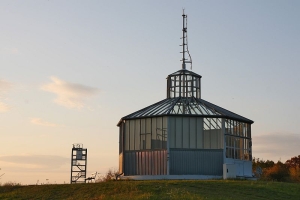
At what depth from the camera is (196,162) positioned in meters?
47.4

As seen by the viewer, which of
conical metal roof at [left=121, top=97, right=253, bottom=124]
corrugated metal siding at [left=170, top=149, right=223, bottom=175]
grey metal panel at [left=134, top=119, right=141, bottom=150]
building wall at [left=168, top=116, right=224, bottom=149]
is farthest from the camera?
grey metal panel at [left=134, top=119, right=141, bottom=150]

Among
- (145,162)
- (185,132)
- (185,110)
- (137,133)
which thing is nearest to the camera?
(185,132)

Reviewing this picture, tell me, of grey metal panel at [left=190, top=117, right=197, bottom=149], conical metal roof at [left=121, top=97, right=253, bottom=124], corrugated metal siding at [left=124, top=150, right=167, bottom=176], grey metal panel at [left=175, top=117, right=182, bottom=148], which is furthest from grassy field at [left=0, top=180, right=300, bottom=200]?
conical metal roof at [left=121, top=97, right=253, bottom=124]

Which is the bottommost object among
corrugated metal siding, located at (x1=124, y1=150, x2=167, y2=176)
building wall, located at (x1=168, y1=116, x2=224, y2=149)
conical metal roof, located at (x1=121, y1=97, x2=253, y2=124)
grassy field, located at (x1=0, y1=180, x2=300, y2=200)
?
grassy field, located at (x1=0, y1=180, x2=300, y2=200)

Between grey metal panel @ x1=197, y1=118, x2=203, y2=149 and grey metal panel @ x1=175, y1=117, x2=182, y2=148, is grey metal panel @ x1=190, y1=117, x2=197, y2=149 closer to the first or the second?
grey metal panel @ x1=197, y1=118, x2=203, y2=149

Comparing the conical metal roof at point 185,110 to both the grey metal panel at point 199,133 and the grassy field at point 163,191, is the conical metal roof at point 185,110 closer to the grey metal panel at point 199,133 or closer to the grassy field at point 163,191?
the grey metal panel at point 199,133

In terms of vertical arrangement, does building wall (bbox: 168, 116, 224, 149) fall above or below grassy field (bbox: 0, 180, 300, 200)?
above

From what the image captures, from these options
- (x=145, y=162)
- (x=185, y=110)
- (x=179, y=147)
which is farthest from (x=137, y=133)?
(x=185, y=110)

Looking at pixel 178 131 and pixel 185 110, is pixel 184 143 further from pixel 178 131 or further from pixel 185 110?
pixel 185 110

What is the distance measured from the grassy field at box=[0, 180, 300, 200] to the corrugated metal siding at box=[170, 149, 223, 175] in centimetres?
749

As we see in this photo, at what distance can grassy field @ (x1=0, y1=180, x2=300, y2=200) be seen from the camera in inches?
1305

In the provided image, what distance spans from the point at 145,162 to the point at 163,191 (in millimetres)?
13990

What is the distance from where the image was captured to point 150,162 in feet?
158

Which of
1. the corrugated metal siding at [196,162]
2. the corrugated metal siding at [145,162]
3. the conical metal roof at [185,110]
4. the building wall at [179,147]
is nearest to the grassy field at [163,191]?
the corrugated metal siding at [196,162]
